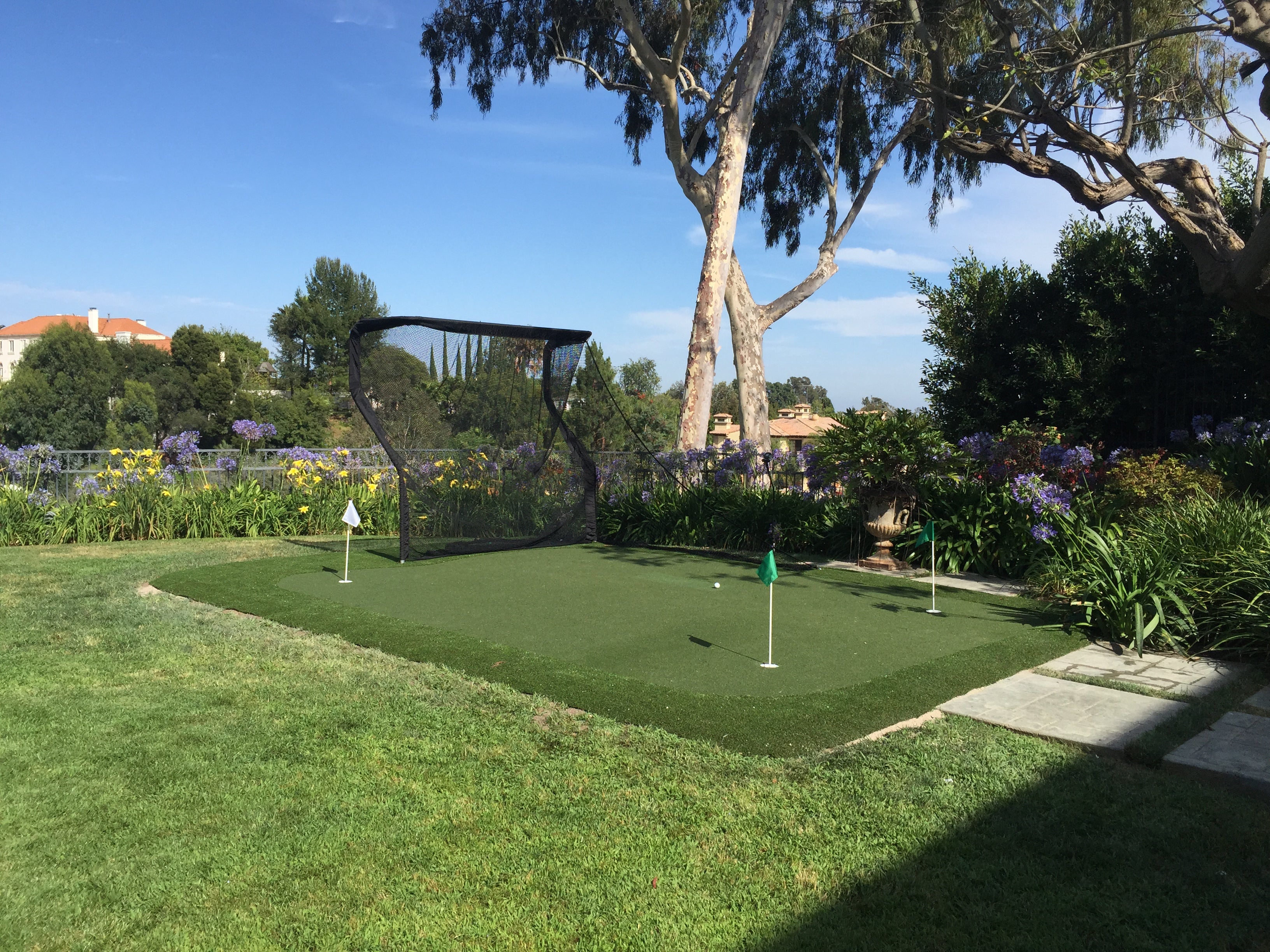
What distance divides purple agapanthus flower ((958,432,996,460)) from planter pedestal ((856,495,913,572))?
739 millimetres

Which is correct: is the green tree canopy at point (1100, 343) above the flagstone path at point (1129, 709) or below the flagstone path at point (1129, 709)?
above

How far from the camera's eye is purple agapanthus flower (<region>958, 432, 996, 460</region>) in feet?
28.5

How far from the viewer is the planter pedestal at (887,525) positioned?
8.86 m

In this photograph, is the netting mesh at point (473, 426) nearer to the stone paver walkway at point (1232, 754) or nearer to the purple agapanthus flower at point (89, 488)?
the purple agapanthus flower at point (89, 488)

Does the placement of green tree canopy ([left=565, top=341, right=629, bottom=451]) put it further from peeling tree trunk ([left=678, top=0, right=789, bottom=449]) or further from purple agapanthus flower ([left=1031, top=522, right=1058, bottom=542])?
purple agapanthus flower ([left=1031, top=522, right=1058, bottom=542])

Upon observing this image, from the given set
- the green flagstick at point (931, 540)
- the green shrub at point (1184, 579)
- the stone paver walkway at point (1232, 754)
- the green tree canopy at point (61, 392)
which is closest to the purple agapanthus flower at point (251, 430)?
the green flagstick at point (931, 540)

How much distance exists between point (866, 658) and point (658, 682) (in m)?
1.36

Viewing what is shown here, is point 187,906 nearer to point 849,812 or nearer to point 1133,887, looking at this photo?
point 849,812

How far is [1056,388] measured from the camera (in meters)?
13.6

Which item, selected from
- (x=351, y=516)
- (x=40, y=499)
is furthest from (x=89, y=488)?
A: (x=351, y=516)

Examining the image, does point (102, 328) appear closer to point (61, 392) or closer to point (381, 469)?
point (61, 392)

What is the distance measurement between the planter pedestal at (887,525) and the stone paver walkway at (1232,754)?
4702 mm

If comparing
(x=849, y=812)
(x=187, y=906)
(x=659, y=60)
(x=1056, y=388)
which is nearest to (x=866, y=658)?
(x=849, y=812)

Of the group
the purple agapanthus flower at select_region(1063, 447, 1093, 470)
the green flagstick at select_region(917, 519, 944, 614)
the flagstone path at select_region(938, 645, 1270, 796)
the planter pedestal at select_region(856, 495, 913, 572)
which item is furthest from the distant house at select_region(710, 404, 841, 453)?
the flagstone path at select_region(938, 645, 1270, 796)
